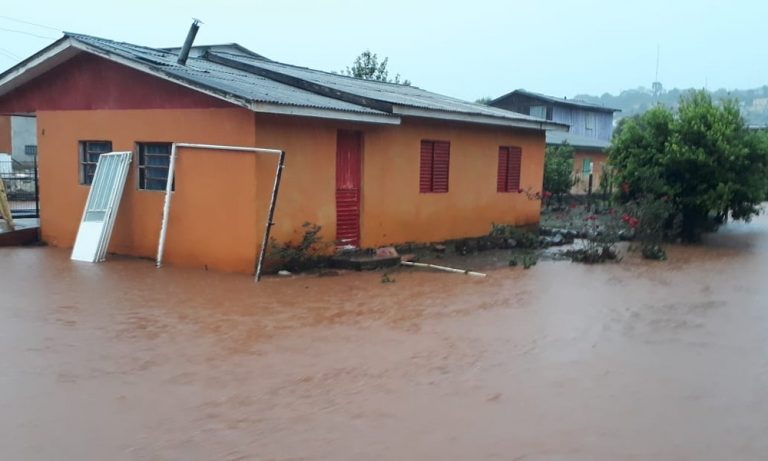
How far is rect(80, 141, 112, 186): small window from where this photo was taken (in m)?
12.9

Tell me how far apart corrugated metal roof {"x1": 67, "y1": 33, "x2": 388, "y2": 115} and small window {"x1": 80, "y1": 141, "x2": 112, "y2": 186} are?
1.86 meters

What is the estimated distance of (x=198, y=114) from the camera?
1118 centimetres

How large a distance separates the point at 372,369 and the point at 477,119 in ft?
29.9

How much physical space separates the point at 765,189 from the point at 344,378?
46.4 ft

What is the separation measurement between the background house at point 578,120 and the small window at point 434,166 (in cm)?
1651

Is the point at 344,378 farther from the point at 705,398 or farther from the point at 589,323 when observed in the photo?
the point at 589,323

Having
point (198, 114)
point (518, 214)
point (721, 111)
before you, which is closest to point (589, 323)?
point (198, 114)

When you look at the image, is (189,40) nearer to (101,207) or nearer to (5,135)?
(101,207)

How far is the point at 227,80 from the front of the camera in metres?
11.8

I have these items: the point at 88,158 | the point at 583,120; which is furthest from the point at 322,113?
the point at 583,120

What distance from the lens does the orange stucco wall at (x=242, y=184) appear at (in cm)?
1083

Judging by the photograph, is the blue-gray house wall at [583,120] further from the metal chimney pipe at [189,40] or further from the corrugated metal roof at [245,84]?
the metal chimney pipe at [189,40]

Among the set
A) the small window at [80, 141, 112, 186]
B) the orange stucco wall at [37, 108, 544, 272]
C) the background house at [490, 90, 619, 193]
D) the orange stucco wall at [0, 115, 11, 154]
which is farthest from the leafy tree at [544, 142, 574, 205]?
the orange stucco wall at [0, 115, 11, 154]

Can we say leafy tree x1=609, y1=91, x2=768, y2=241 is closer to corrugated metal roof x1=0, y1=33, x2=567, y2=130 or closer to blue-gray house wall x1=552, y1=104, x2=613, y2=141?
corrugated metal roof x1=0, y1=33, x2=567, y2=130
